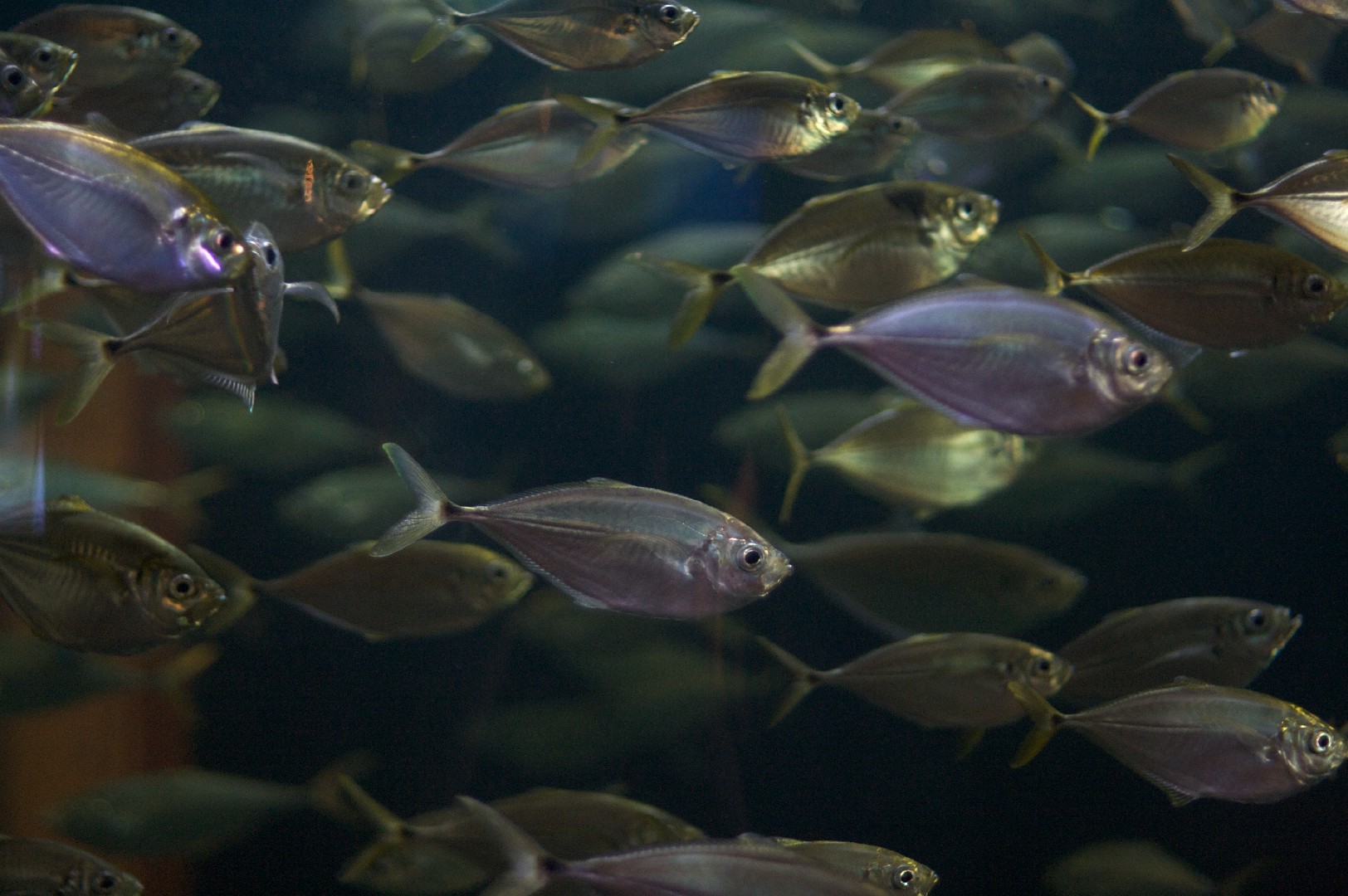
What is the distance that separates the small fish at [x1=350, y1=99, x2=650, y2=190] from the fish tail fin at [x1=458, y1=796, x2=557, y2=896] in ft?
3.75

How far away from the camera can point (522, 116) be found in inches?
65.2

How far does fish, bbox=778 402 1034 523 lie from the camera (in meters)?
1.88

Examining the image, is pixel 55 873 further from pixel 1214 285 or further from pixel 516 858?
pixel 1214 285

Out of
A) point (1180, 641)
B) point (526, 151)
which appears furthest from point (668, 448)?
point (1180, 641)

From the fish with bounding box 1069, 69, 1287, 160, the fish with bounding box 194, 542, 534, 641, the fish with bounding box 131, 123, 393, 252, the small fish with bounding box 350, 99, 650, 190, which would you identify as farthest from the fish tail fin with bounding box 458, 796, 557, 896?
the fish with bounding box 1069, 69, 1287, 160

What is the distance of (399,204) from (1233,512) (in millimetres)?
2907

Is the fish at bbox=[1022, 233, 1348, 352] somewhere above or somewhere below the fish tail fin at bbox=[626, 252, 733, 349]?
above

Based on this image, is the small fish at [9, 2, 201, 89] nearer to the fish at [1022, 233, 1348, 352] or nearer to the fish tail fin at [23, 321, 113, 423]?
the fish tail fin at [23, 321, 113, 423]

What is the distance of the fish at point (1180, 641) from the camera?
1.64m

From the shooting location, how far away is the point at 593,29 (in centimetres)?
139

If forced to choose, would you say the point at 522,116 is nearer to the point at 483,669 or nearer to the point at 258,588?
the point at 258,588

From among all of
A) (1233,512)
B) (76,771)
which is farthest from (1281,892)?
(76,771)

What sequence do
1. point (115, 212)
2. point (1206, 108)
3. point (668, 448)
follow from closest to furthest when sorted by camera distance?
point (115, 212) < point (1206, 108) < point (668, 448)

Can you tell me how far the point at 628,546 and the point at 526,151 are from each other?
93 cm
